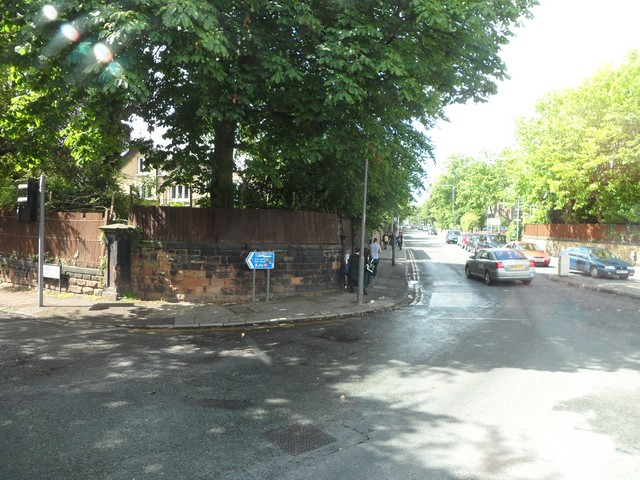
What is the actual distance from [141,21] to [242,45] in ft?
7.11

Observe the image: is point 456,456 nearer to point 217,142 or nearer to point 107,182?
point 217,142

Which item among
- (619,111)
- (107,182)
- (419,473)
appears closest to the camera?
(419,473)

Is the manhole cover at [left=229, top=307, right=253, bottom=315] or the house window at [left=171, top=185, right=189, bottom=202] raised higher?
the house window at [left=171, top=185, right=189, bottom=202]

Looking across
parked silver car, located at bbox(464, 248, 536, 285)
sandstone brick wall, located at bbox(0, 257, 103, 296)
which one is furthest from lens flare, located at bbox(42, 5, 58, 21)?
parked silver car, located at bbox(464, 248, 536, 285)

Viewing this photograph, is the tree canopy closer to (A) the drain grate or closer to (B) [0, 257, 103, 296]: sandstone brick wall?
(B) [0, 257, 103, 296]: sandstone brick wall

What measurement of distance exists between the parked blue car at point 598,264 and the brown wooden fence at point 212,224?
1534cm

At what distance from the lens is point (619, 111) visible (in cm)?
2672

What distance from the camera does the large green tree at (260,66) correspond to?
7.80 meters

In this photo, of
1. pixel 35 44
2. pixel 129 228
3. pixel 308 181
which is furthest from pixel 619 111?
pixel 35 44

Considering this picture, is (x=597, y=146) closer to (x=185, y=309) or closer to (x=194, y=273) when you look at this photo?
(x=194, y=273)

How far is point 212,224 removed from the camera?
12.8 meters

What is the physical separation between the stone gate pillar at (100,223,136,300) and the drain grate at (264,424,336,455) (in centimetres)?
976

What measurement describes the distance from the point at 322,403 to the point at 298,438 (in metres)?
1.00

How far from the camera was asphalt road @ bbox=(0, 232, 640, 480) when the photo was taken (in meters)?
3.98
